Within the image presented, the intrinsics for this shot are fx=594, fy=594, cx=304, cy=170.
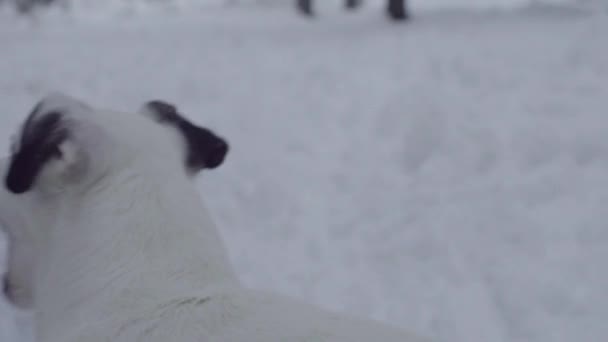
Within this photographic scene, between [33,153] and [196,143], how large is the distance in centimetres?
62

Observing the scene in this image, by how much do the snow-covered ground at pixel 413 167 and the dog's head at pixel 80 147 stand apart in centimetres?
148

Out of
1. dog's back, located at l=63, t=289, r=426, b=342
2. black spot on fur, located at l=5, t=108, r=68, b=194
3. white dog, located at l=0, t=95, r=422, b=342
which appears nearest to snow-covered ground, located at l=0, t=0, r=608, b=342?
white dog, located at l=0, t=95, r=422, b=342

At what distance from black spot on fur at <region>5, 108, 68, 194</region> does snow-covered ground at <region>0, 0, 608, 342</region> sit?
1.47 metres

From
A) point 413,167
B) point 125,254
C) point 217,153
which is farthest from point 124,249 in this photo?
point 413,167

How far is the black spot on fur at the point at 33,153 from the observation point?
1950mm

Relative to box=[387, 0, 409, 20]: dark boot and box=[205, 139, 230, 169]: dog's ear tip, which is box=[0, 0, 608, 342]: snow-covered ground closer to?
box=[205, 139, 230, 169]: dog's ear tip

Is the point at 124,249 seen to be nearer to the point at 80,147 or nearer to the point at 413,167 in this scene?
the point at 80,147

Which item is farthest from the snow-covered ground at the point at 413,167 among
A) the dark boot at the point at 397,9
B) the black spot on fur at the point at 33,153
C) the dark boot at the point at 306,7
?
the dark boot at the point at 306,7

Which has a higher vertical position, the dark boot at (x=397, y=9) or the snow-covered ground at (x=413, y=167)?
the dark boot at (x=397, y=9)

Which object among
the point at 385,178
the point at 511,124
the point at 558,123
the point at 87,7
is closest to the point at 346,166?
the point at 385,178

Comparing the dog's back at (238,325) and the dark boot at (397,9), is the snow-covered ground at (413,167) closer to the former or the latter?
the dog's back at (238,325)

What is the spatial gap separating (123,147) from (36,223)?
0.41m

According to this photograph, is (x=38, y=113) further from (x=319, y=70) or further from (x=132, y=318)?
(x=319, y=70)

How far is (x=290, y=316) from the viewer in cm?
179
